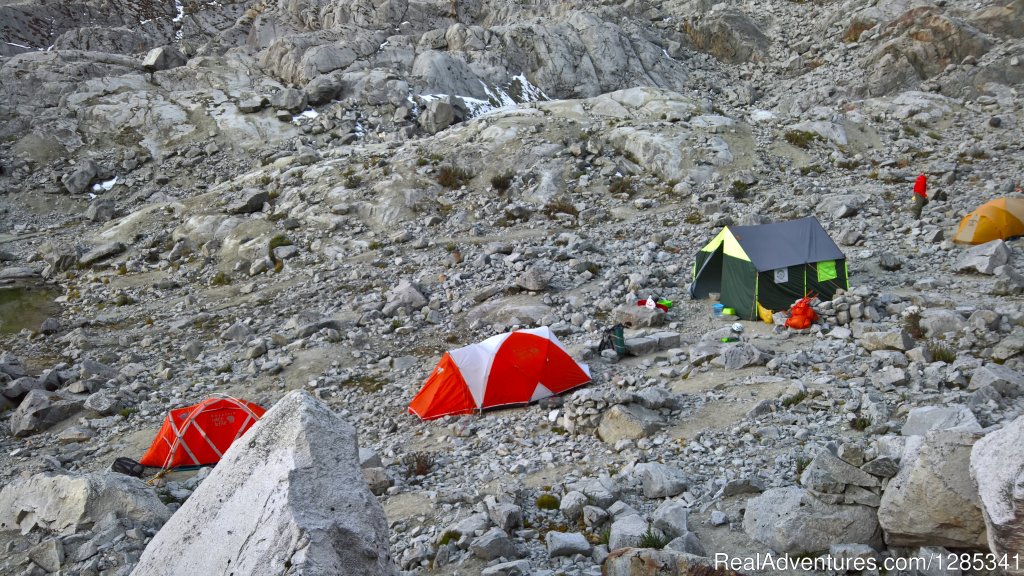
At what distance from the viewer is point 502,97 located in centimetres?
4350

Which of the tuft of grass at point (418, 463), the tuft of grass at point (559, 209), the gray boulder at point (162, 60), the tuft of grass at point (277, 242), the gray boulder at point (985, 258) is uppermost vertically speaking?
the gray boulder at point (162, 60)

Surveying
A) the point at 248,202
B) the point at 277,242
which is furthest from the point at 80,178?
the point at 277,242

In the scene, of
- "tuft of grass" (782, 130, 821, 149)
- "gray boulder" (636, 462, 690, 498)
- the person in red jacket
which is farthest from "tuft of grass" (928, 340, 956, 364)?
"tuft of grass" (782, 130, 821, 149)

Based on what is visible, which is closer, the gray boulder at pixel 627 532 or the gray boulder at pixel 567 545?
the gray boulder at pixel 627 532

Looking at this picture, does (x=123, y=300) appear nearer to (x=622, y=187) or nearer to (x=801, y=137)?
(x=622, y=187)

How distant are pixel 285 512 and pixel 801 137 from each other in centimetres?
3223

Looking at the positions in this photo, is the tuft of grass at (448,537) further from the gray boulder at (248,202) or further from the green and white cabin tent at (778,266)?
the gray boulder at (248,202)

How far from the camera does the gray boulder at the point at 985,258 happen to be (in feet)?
55.2

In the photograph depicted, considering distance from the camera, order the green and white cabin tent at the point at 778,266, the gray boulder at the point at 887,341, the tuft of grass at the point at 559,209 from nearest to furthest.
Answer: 1. the gray boulder at the point at 887,341
2. the green and white cabin tent at the point at 778,266
3. the tuft of grass at the point at 559,209

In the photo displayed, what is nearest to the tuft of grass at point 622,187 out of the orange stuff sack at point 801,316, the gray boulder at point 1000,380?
the orange stuff sack at point 801,316

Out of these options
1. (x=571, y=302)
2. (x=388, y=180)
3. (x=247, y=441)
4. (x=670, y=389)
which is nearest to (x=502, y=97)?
(x=388, y=180)

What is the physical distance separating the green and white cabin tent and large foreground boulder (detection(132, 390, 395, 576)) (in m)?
13.4

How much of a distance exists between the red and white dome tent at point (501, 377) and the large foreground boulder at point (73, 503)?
18.4ft

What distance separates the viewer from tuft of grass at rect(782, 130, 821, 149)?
3128 cm
